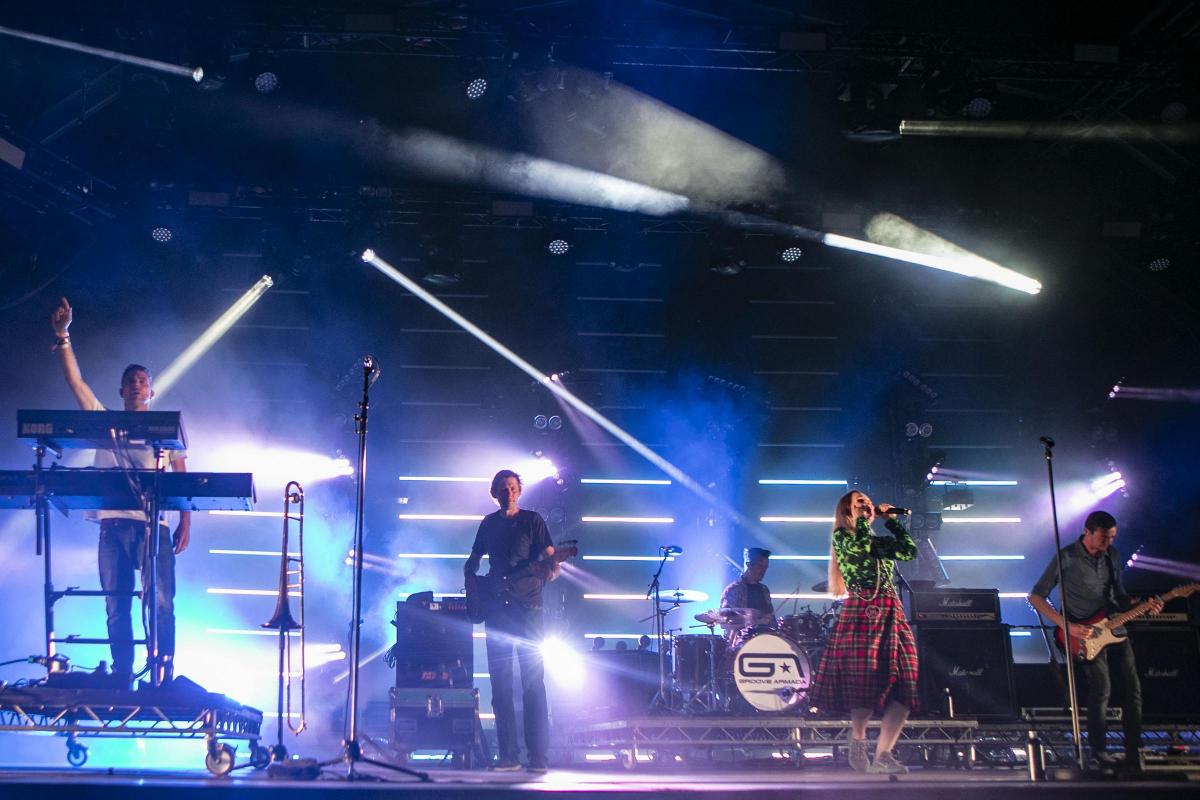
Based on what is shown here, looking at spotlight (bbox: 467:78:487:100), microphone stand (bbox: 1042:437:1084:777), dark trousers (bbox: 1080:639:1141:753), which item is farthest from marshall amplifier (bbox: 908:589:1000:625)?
spotlight (bbox: 467:78:487:100)

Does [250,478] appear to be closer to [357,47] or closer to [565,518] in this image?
[357,47]

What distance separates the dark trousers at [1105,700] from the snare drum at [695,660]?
3.11m

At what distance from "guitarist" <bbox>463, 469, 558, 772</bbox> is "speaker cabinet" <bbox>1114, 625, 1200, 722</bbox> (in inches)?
198

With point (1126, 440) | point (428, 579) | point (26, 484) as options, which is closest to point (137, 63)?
point (26, 484)

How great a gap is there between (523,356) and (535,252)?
55.6 inches

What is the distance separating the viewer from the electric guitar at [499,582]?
627cm

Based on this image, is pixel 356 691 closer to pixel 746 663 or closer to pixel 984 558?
pixel 746 663

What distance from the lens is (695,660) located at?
8859 millimetres

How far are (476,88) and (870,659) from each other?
6.45 meters

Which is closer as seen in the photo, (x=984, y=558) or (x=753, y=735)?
(x=753, y=735)

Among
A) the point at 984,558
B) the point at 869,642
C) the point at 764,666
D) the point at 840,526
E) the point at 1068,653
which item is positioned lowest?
the point at 764,666

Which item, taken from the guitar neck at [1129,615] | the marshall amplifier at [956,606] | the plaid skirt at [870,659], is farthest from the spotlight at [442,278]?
the guitar neck at [1129,615]

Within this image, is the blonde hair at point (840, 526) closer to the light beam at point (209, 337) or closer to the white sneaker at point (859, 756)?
the white sneaker at point (859, 756)

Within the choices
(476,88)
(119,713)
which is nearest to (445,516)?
(476,88)
